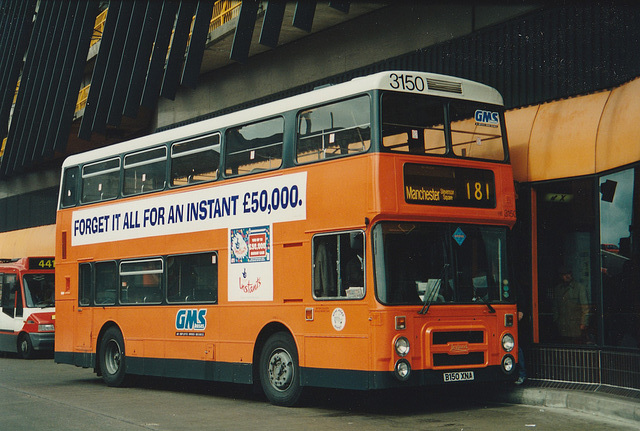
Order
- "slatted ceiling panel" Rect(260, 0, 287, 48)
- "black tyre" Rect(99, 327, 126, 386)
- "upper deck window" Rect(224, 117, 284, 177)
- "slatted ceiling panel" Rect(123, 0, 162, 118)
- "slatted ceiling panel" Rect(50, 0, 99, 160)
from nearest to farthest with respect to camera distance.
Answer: "upper deck window" Rect(224, 117, 284, 177)
"black tyre" Rect(99, 327, 126, 386)
"slatted ceiling panel" Rect(260, 0, 287, 48)
"slatted ceiling panel" Rect(123, 0, 162, 118)
"slatted ceiling panel" Rect(50, 0, 99, 160)

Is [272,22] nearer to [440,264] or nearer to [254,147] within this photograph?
[254,147]

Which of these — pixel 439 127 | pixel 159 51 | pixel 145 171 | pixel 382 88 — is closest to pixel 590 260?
pixel 439 127

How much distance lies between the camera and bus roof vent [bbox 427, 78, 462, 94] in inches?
439

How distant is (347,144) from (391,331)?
2.36 m

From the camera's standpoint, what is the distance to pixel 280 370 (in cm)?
1192

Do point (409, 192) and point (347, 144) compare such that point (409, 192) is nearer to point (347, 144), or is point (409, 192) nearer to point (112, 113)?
point (347, 144)

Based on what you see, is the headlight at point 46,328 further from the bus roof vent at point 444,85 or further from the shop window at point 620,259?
the shop window at point 620,259

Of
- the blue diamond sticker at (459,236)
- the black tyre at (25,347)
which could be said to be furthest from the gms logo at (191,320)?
the black tyre at (25,347)

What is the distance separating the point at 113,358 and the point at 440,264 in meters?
7.45

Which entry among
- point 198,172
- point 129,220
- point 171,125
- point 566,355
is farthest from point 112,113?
point 566,355

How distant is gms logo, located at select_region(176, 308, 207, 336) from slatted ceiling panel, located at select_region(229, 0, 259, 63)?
664 centimetres

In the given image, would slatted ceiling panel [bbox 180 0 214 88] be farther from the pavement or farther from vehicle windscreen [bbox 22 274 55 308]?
the pavement

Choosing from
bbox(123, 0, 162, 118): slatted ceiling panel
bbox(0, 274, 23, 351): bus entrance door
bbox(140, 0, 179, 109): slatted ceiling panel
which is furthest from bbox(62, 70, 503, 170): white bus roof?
bbox(0, 274, 23, 351): bus entrance door

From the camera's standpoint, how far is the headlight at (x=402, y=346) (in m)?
10.4
